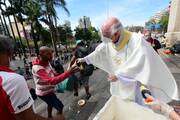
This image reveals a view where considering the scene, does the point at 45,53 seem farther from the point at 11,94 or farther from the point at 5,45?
the point at 11,94

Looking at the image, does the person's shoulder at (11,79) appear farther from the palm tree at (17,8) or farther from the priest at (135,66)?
the palm tree at (17,8)

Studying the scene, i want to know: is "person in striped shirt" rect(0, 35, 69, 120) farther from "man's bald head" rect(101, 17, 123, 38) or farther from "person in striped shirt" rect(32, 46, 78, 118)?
"man's bald head" rect(101, 17, 123, 38)

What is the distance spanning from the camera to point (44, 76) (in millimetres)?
3312

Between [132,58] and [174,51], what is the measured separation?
14.3 meters

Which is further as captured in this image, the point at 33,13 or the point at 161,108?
the point at 33,13

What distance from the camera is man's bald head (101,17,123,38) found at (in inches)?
119

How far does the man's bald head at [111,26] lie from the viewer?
303 centimetres

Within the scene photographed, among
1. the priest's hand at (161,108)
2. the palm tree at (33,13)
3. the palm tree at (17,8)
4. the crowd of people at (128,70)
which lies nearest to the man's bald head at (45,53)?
the crowd of people at (128,70)

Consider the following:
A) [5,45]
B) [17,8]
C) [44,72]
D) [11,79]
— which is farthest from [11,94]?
[17,8]

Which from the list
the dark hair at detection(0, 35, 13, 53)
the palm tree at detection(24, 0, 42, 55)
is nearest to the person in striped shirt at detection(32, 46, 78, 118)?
the dark hair at detection(0, 35, 13, 53)

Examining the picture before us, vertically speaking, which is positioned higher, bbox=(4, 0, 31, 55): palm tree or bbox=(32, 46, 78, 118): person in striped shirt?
bbox=(4, 0, 31, 55): palm tree

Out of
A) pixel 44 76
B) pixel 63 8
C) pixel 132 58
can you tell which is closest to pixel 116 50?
pixel 132 58

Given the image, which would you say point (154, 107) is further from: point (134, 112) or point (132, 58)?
point (132, 58)

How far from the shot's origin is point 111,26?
3029 millimetres
